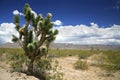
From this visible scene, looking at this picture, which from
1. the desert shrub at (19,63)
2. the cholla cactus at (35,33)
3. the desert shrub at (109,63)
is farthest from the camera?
the desert shrub at (109,63)

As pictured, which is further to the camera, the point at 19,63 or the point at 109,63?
the point at 109,63

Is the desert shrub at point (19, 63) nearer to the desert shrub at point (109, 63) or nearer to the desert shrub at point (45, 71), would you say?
the desert shrub at point (45, 71)

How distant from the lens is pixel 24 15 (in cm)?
1192

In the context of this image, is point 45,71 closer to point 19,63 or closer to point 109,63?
point 19,63

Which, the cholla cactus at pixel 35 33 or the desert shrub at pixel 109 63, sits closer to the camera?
the cholla cactus at pixel 35 33

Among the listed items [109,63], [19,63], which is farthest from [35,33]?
[109,63]

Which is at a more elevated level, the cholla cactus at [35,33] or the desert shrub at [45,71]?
the cholla cactus at [35,33]

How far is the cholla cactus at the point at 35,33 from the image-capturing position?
454 inches

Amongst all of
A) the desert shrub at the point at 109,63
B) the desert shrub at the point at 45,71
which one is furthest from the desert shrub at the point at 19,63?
the desert shrub at the point at 109,63

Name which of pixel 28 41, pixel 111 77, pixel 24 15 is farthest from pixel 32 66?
pixel 111 77

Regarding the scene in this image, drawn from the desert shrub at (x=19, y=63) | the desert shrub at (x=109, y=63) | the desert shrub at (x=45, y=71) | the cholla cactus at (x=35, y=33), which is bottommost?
the desert shrub at (x=109, y=63)

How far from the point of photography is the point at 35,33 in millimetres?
12477

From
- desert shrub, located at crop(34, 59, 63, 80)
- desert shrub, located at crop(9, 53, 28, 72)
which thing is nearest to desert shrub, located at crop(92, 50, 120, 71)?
desert shrub, located at crop(34, 59, 63, 80)

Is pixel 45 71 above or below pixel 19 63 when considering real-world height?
below
